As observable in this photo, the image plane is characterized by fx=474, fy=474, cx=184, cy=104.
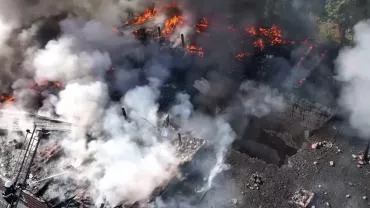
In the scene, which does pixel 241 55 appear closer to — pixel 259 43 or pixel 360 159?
pixel 259 43

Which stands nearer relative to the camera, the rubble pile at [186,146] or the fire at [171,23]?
the rubble pile at [186,146]

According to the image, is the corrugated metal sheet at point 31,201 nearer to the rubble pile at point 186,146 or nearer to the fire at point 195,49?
the rubble pile at point 186,146

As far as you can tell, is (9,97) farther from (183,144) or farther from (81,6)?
(183,144)

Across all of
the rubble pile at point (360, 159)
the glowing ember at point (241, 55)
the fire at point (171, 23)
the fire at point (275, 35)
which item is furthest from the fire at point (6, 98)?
the rubble pile at point (360, 159)

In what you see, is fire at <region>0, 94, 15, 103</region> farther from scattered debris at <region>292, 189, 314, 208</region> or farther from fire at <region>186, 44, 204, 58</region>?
scattered debris at <region>292, 189, 314, 208</region>

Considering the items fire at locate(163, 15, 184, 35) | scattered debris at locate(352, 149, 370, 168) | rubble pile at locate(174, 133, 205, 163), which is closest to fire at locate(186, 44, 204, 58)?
fire at locate(163, 15, 184, 35)

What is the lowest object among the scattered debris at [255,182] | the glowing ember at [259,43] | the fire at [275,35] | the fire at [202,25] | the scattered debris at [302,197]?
the scattered debris at [302,197]

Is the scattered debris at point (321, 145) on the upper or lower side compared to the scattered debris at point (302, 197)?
upper
